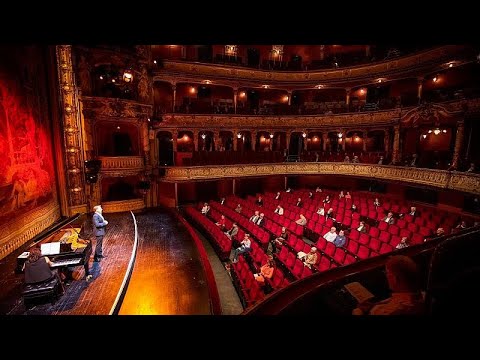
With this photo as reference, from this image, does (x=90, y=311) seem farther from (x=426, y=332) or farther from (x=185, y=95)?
(x=185, y=95)

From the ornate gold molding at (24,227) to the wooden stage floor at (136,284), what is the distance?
0.22 m

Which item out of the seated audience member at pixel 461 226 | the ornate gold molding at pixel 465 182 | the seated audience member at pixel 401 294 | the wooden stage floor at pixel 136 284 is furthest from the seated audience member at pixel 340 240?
the seated audience member at pixel 401 294

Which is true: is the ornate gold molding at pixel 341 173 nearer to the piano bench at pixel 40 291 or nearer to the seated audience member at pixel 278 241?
the seated audience member at pixel 278 241

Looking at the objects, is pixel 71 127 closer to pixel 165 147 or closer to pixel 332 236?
pixel 165 147

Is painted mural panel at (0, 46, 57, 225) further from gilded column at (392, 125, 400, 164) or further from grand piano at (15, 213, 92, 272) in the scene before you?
gilded column at (392, 125, 400, 164)

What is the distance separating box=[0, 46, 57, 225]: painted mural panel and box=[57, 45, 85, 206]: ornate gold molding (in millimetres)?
1968

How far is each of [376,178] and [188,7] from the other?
13547 mm

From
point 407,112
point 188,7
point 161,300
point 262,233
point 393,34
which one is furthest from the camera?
point 407,112

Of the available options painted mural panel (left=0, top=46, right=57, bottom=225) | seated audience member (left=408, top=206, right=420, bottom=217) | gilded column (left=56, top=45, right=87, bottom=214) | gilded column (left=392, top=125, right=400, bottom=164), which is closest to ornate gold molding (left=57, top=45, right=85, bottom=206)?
gilded column (left=56, top=45, right=87, bottom=214)

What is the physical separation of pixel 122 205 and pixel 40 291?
8.14 metres

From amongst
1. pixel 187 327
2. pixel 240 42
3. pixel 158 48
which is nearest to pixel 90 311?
pixel 187 327

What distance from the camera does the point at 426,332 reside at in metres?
1.20

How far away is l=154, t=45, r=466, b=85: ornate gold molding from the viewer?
40.8 ft

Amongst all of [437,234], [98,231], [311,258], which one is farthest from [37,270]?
[437,234]
